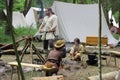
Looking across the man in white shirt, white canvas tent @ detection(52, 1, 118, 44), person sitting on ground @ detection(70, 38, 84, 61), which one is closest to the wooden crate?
white canvas tent @ detection(52, 1, 118, 44)

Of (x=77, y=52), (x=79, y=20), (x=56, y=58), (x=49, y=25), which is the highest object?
(x=49, y=25)

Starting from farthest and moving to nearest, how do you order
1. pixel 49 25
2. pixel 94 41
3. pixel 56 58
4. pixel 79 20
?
pixel 79 20
pixel 94 41
pixel 49 25
pixel 56 58

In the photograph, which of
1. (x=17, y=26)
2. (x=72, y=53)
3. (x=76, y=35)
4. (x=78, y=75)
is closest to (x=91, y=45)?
(x=76, y=35)

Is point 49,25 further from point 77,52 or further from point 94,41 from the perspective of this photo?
point 94,41

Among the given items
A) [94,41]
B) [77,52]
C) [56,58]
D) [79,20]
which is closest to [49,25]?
[77,52]

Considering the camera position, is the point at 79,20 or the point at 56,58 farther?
the point at 79,20

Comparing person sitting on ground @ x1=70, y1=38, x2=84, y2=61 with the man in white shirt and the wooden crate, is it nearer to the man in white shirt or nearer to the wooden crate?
the man in white shirt

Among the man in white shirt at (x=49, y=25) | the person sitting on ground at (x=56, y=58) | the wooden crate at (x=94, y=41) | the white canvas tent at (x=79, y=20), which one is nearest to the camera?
the person sitting on ground at (x=56, y=58)

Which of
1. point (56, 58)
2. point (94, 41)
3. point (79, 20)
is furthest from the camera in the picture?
point (79, 20)

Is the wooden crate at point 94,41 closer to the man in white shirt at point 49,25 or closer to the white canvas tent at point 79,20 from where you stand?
the white canvas tent at point 79,20

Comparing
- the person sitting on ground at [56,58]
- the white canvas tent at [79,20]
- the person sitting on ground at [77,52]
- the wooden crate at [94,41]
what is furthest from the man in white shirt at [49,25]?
the white canvas tent at [79,20]

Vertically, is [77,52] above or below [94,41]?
above

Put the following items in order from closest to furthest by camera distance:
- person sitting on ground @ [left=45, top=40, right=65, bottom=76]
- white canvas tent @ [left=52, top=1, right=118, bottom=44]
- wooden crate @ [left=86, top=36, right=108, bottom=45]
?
1. person sitting on ground @ [left=45, top=40, right=65, bottom=76]
2. wooden crate @ [left=86, top=36, right=108, bottom=45]
3. white canvas tent @ [left=52, top=1, right=118, bottom=44]

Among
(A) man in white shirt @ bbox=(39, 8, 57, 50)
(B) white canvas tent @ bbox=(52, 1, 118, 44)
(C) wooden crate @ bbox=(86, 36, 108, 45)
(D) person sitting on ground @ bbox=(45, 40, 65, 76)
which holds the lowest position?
(C) wooden crate @ bbox=(86, 36, 108, 45)
